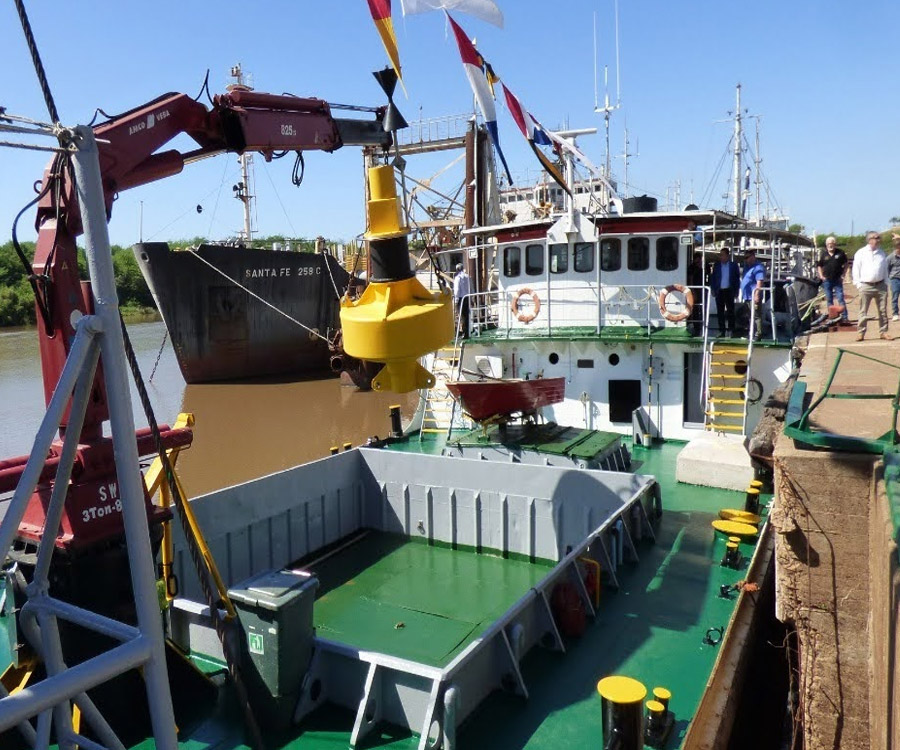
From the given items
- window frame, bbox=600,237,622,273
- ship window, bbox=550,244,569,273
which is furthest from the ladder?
window frame, bbox=600,237,622,273

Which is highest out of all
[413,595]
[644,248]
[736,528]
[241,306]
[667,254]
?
[644,248]

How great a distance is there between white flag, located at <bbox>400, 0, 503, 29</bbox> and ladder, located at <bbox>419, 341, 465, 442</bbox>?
691cm

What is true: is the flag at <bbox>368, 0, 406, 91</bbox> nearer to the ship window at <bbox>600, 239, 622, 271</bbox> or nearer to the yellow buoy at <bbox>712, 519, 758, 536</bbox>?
the yellow buoy at <bbox>712, 519, 758, 536</bbox>

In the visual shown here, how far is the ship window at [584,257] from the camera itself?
1391 centimetres

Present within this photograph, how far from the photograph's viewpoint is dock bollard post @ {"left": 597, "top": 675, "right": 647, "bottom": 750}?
4.17 metres

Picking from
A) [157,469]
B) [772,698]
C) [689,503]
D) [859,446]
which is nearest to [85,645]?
[157,469]

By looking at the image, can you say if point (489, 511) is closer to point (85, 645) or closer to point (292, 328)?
point (85, 645)

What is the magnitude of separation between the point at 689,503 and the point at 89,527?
288 inches

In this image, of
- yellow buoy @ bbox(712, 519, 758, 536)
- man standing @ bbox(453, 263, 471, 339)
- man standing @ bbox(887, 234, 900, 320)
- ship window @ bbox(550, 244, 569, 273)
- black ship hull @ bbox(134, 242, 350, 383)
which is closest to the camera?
yellow buoy @ bbox(712, 519, 758, 536)

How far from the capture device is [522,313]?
1434 cm

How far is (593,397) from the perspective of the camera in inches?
516

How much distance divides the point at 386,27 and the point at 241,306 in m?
25.5

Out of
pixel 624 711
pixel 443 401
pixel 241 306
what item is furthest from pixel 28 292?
pixel 624 711

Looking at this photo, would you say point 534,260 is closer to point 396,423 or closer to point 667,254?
point 667,254
